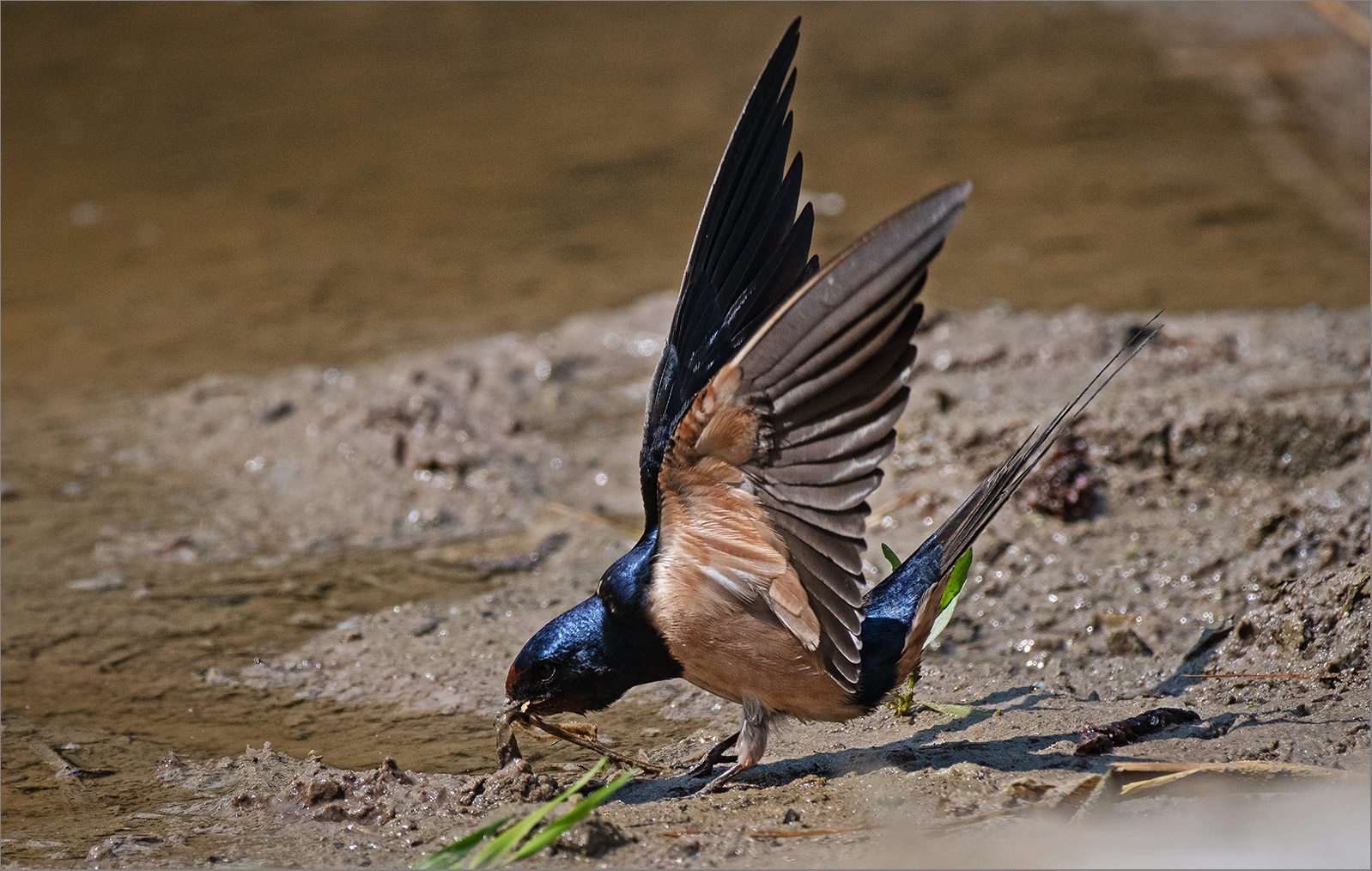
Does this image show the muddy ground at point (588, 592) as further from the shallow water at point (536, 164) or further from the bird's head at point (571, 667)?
the shallow water at point (536, 164)

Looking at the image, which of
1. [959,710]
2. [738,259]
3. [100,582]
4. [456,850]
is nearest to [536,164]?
[100,582]

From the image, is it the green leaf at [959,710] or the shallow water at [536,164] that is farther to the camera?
the shallow water at [536,164]

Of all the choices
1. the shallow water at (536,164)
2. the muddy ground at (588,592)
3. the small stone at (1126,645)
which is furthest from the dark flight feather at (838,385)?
the shallow water at (536,164)

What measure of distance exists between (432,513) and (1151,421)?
8.19ft

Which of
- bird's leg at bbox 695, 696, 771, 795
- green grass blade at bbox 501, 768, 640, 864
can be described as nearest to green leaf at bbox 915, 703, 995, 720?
bird's leg at bbox 695, 696, 771, 795

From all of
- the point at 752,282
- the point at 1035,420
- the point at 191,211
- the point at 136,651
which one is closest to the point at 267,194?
the point at 191,211

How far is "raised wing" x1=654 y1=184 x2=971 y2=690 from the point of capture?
2.35 metres

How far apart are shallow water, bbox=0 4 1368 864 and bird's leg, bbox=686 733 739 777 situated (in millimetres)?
395

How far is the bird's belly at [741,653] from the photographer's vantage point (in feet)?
9.23

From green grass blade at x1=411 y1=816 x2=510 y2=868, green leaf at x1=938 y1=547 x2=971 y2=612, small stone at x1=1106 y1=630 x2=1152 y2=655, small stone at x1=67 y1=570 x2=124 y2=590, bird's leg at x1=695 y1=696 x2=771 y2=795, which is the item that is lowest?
small stone at x1=1106 y1=630 x2=1152 y2=655

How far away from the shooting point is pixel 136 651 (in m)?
4.05

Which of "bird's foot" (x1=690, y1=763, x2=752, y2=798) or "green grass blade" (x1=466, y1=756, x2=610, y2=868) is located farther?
"bird's foot" (x1=690, y1=763, x2=752, y2=798)

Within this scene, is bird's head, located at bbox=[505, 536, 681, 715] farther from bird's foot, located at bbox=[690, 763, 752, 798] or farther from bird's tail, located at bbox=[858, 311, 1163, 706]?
bird's tail, located at bbox=[858, 311, 1163, 706]

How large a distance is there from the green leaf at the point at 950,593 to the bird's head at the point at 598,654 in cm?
65
